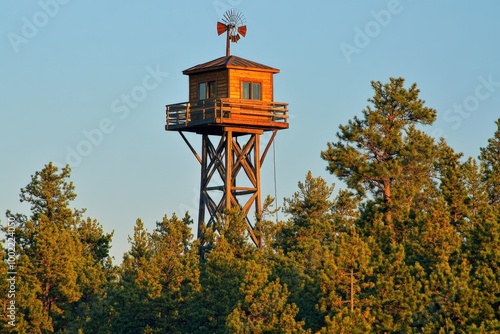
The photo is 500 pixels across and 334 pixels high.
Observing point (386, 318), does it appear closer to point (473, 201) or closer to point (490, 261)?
point (490, 261)

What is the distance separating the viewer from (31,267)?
7944cm

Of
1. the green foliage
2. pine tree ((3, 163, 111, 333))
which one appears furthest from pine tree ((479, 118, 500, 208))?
pine tree ((3, 163, 111, 333))

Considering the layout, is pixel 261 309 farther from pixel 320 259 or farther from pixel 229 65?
pixel 229 65

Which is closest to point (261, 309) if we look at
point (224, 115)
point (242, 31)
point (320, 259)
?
point (320, 259)

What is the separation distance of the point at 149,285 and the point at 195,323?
3.17 meters

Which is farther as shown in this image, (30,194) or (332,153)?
(30,194)

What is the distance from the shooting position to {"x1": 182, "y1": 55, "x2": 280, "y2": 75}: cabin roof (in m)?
79.1

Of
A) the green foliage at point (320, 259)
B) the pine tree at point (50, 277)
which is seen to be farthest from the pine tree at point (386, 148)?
the pine tree at point (50, 277)

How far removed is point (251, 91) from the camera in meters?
79.8

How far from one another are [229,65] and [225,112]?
2.38 meters

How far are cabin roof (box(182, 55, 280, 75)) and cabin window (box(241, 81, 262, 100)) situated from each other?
78 centimetres

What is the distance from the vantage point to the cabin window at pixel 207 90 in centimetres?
8000

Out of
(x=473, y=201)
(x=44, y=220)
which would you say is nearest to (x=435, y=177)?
(x=473, y=201)

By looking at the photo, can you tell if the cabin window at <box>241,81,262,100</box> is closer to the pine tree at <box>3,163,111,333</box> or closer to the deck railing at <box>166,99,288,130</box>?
the deck railing at <box>166,99,288,130</box>
